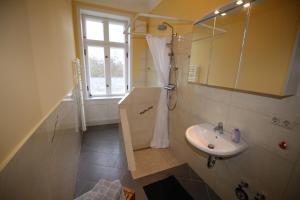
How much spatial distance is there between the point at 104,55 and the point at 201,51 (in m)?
2.47

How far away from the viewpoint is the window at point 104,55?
10.2ft

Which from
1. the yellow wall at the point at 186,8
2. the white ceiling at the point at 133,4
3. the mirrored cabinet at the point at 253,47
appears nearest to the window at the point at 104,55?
the white ceiling at the point at 133,4

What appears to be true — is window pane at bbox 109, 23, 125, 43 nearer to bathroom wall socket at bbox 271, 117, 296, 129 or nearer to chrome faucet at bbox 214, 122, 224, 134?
chrome faucet at bbox 214, 122, 224, 134

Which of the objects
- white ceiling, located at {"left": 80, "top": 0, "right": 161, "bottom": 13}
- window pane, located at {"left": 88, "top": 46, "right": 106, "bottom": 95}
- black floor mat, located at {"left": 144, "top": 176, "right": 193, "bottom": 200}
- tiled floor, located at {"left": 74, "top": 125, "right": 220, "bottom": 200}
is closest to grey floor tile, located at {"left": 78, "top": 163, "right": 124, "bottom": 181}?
tiled floor, located at {"left": 74, "top": 125, "right": 220, "bottom": 200}

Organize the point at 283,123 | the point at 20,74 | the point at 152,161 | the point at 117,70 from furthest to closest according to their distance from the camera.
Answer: the point at 117,70 → the point at 152,161 → the point at 283,123 → the point at 20,74

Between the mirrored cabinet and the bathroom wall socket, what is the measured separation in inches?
7.7

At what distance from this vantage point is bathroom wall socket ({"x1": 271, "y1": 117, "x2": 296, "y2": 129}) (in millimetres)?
902

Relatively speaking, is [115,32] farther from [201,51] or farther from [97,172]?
[97,172]

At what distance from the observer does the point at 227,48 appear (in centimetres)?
134

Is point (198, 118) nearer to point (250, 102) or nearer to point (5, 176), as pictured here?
point (250, 102)

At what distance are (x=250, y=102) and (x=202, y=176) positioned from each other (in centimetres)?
122

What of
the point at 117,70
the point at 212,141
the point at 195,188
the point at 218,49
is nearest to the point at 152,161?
the point at 195,188

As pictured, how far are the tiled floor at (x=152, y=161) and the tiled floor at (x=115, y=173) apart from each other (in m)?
0.08

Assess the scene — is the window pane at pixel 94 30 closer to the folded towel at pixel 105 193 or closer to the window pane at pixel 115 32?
the window pane at pixel 115 32
